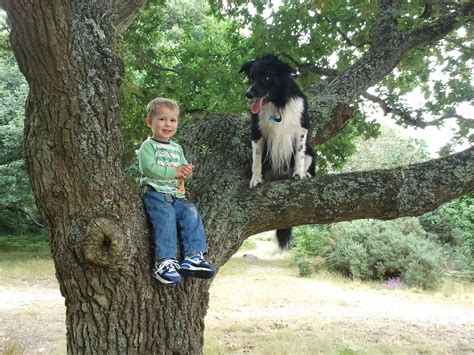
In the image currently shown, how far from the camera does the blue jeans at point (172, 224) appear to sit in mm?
3043

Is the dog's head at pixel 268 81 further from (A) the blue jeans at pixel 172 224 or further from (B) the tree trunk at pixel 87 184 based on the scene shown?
(B) the tree trunk at pixel 87 184

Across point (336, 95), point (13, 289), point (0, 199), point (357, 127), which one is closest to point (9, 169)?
point (0, 199)

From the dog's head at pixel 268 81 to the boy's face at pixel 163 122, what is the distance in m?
1.40

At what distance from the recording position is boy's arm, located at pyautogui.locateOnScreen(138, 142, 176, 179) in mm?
3232

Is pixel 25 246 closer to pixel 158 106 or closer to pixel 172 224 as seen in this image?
pixel 158 106

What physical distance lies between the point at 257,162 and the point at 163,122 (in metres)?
1.31

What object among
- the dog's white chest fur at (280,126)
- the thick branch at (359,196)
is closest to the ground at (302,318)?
the dog's white chest fur at (280,126)

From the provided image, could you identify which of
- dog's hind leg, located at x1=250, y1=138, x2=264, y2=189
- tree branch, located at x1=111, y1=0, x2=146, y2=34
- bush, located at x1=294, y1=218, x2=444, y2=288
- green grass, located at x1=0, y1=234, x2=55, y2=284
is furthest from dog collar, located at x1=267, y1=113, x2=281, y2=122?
green grass, located at x1=0, y1=234, x2=55, y2=284

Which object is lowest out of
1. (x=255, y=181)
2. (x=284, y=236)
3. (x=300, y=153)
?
(x=284, y=236)

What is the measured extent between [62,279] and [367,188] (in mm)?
2456

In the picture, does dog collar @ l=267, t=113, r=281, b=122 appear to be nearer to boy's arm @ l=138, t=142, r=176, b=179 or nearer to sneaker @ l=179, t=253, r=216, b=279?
boy's arm @ l=138, t=142, r=176, b=179

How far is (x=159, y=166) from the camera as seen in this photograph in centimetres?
325

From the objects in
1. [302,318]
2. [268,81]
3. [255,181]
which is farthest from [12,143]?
[255,181]

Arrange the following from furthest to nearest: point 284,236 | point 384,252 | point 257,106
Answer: point 384,252
point 284,236
point 257,106
